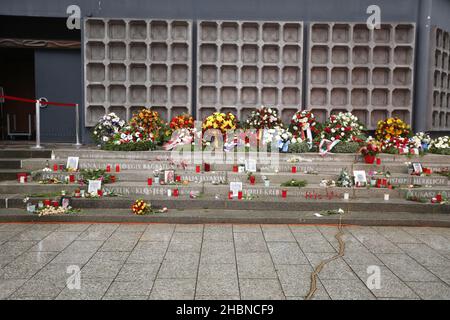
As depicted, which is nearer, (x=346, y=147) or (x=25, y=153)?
(x=25, y=153)

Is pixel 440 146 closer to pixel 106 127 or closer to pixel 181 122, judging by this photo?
pixel 181 122

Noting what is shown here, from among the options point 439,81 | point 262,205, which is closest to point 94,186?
point 262,205

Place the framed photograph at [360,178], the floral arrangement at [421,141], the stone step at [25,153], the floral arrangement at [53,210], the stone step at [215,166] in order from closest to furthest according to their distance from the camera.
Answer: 1. the floral arrangement at [53,210]
2. the framed photograph at [360,178]
3. the stone step at [215,166]
4. the stone step at [25,153]
5. the floral arrangement at [421,141]

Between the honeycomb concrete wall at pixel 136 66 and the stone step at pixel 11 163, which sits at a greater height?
the honeycomb concrete wall at pixel 136 66

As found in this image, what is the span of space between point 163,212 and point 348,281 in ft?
12.7

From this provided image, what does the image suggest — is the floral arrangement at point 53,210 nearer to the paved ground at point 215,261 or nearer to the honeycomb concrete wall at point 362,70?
the paved ground at point 215,261

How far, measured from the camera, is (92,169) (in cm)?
923

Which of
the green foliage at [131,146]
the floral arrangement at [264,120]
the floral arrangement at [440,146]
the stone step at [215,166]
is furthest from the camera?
the floral arrangement at [264,120]

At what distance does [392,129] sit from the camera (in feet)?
36.3

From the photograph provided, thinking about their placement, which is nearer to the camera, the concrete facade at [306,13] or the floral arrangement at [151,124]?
the floral arrangement at [151,124]

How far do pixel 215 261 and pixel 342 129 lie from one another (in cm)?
629

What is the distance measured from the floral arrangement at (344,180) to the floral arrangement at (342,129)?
1.83m

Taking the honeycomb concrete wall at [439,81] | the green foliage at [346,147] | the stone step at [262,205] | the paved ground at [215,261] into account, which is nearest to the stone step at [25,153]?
the stone step at [262,205]

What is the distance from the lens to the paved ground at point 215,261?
4559 mm
